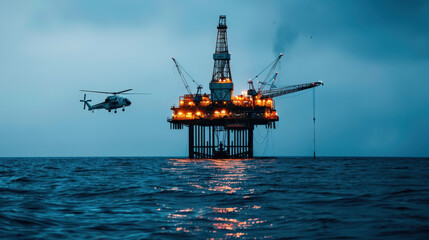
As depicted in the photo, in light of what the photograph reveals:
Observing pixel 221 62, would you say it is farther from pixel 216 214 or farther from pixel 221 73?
pixel 216 214

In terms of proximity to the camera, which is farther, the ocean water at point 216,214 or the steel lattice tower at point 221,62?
the steel lattice tower at point 221,62

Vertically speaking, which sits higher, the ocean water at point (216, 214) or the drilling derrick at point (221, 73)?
the drilling derrick at point (221, 73)

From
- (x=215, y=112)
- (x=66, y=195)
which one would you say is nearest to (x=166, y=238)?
(x=66, y=195)

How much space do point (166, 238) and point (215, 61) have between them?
9156cm

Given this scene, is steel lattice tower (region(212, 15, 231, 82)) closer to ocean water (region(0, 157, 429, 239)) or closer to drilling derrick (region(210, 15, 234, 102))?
drilling derrick (region(210, 15, 234, 102))

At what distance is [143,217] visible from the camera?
1599cm

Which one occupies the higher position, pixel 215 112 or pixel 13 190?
pixel 215 112

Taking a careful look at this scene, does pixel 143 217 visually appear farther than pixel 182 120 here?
No

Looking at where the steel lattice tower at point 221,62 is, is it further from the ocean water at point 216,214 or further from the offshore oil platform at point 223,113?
the ocean water at point 216,214

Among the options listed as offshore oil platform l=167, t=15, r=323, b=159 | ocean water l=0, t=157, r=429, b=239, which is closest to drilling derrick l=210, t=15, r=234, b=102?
offshore oil platform l=167, t=15, r=323, b=159

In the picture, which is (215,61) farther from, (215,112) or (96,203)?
(96,203)

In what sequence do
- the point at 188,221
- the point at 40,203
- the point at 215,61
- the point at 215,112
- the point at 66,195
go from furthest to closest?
the point at 215,61, the point at 215,112, the point at 66,195, the point at 40,203, the point at 188,221

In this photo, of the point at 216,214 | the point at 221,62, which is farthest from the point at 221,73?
the point at 216,214

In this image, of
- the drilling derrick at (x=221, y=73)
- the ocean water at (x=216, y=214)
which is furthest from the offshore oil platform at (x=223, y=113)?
the ocean water at (x=216, y=214)
